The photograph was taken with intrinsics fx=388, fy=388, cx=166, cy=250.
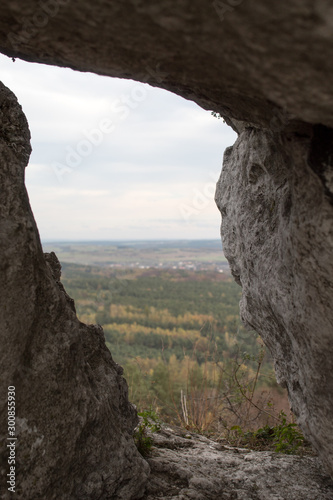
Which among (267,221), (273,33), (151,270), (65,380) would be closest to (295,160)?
(273,33)

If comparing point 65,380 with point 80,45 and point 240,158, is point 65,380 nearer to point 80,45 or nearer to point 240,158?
point 80,45

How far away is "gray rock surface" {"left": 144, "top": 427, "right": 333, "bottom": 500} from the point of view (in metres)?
2.99

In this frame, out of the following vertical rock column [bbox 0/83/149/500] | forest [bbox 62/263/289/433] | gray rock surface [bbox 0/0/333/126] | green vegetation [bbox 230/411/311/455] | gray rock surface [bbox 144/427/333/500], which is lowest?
forest [bbox 62/263/289/433]

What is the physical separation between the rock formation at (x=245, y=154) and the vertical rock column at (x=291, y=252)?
10 millimetres

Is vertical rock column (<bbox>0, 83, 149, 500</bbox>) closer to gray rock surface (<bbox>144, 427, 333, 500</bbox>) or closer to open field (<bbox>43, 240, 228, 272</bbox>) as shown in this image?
gray rock surface (<bbox>144, 427, 333, 500</bbox>)

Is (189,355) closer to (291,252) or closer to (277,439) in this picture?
(277,439)

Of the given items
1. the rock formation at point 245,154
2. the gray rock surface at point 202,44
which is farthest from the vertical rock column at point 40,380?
the gray rock surface at point 202,44

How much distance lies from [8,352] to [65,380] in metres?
0.45

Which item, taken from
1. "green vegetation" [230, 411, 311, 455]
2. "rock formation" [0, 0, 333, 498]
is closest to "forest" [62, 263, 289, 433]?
"green vegetation" [230, 411, 311, 455]

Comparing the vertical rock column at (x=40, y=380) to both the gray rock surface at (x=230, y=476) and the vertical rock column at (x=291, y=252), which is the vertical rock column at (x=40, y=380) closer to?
the gray rock surface at (x=230, y=476)

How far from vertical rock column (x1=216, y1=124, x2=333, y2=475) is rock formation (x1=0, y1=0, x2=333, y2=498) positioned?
0.03 feet

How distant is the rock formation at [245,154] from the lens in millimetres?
1648

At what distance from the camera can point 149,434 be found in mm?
3885

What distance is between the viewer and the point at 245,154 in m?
3.42
